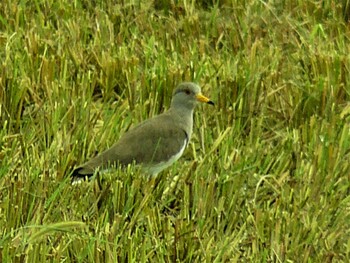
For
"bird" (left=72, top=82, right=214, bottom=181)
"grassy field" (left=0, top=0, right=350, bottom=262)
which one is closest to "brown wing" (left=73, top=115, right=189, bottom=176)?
"bird" (left=72, top=82, right=214, bottom=181)

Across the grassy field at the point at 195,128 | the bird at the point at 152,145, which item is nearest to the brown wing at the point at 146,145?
the bird at the point at 152,145

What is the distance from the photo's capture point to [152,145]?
20.5ft

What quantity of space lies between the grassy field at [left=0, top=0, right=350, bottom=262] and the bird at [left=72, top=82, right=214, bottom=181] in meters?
0.09

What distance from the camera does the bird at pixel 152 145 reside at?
5.91 meters

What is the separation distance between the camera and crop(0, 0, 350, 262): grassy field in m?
5.17

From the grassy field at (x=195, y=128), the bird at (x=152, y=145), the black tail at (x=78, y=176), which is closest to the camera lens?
the grassy field at (x=195, y=128)

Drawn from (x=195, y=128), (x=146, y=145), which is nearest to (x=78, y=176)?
(x=146, y=145)

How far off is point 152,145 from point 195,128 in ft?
2.75

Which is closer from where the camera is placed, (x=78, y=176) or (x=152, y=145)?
(x=78, y=176)

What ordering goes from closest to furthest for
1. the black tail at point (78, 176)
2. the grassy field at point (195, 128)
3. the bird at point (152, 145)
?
the grassy field at point (195, 128) < the black tail at point (78, 176) < the bird at point (152, 145)

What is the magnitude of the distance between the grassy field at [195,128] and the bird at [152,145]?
0.29 ft

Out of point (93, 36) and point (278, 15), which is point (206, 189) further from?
point (278, 15)

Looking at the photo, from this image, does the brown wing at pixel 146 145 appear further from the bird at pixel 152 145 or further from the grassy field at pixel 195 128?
the grassy field at pixel 195 128

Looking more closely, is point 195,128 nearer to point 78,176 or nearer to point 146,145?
point 146,145
